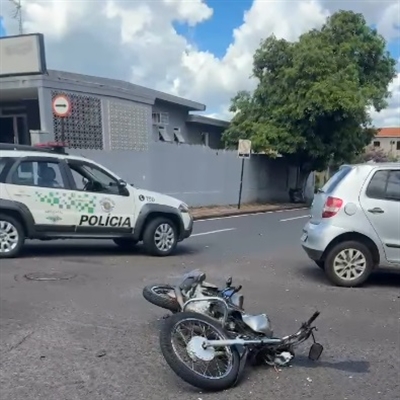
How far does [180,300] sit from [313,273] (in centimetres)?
423

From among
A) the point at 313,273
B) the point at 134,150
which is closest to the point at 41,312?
the point at 313,273

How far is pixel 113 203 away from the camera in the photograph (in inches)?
364

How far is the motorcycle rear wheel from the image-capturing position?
187 inches

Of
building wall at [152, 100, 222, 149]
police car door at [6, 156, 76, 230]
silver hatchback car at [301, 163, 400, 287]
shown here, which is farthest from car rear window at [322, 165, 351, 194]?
building wall at [152, 100, 222, 149]

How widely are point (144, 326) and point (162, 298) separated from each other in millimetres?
664

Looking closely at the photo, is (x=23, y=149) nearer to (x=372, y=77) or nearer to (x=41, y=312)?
(x=41, y=312)

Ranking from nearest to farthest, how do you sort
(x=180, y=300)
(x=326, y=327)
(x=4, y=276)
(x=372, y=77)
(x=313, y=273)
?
1. (x=180, y=300)
2. (x=326, y=327)
3. (x=4, y=276)
4. (x=313, y=273)
5. (x=372, y=77)

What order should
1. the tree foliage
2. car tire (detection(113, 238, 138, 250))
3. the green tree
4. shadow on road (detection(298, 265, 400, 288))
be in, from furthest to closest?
1. the tree foliage
2. the green tree
3. car tire (detection(113, 238, 138, 250))
4. shadow on road (detection(298, 265, 400, 288))

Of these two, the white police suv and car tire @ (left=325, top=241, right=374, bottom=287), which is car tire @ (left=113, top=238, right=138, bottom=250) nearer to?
the white police suv

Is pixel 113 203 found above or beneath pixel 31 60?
beneath

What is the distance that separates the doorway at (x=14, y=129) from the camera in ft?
60.7

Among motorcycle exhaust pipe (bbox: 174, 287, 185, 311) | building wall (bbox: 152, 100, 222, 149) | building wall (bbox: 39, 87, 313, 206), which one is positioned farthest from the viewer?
building wall (bbox: 152, 100, 222, 149)

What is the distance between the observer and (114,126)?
17094 mm

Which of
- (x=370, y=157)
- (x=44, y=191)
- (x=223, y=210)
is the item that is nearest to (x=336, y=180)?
(x=44, y=191)
